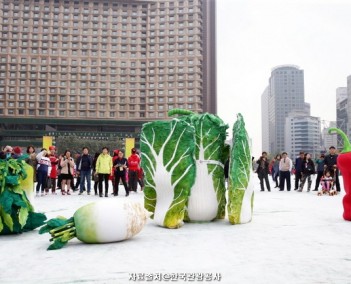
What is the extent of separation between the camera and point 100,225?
4.18m

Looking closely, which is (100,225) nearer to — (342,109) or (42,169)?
(42,169)

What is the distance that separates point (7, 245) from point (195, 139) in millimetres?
3018

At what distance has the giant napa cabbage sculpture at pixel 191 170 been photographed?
5.38m

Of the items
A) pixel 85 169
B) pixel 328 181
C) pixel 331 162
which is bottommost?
pixel 328 181

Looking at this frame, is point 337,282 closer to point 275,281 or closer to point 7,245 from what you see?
point 275,281

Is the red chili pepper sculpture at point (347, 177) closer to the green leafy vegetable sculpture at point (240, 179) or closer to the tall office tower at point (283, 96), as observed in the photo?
the green leafy vegetable sculpture at point (240, 179)

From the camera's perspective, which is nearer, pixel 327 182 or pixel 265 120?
pixel 327 182

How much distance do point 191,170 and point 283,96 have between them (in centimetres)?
11981

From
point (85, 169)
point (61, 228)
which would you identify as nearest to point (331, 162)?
point (85, 169)

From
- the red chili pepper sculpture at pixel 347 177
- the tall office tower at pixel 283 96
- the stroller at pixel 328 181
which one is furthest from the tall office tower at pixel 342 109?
the red chili pepper sculpture at pixel 347 177

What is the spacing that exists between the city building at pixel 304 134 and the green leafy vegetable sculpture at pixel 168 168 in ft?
285

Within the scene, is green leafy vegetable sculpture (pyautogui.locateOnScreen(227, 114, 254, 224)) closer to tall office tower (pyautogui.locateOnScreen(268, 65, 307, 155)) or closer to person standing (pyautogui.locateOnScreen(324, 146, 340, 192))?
person standing (pyautogui.locateOnScreen(324, 146, 340, 192))

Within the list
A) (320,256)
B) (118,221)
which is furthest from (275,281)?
(118,221)

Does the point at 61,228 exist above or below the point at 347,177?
below
